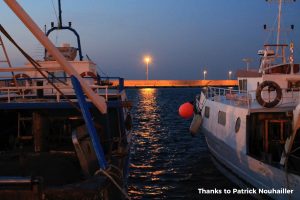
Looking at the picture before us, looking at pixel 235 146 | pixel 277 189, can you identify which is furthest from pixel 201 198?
pixel 277 189

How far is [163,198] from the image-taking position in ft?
54.7

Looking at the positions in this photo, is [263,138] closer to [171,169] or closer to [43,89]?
[171,169]

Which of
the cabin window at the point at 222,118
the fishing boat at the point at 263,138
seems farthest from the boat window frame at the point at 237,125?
the cabin window at the point at 222,118

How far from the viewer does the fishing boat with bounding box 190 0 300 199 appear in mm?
13430

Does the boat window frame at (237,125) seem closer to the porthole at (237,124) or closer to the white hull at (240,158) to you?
the porthole at (237,124)

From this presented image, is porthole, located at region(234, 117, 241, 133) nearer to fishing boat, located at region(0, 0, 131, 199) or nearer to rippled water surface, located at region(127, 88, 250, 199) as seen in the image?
rippled water surface, located at region(127, 88, 250, 199)

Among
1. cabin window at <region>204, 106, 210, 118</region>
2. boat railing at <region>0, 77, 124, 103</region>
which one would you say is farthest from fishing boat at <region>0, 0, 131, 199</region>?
cabin window at <region>204, 106, 210, 118</region>

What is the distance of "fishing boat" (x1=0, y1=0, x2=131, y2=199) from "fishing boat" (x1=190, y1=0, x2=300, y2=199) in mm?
4883

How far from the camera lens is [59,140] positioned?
1498cm

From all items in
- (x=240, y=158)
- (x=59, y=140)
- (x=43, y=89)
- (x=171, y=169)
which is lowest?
(x=171, y=169)

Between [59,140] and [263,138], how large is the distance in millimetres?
8298

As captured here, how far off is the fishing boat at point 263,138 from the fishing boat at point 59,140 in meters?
4.88

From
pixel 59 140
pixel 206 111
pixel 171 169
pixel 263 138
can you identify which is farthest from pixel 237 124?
pixel 59 140

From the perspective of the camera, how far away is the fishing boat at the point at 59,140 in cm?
783
